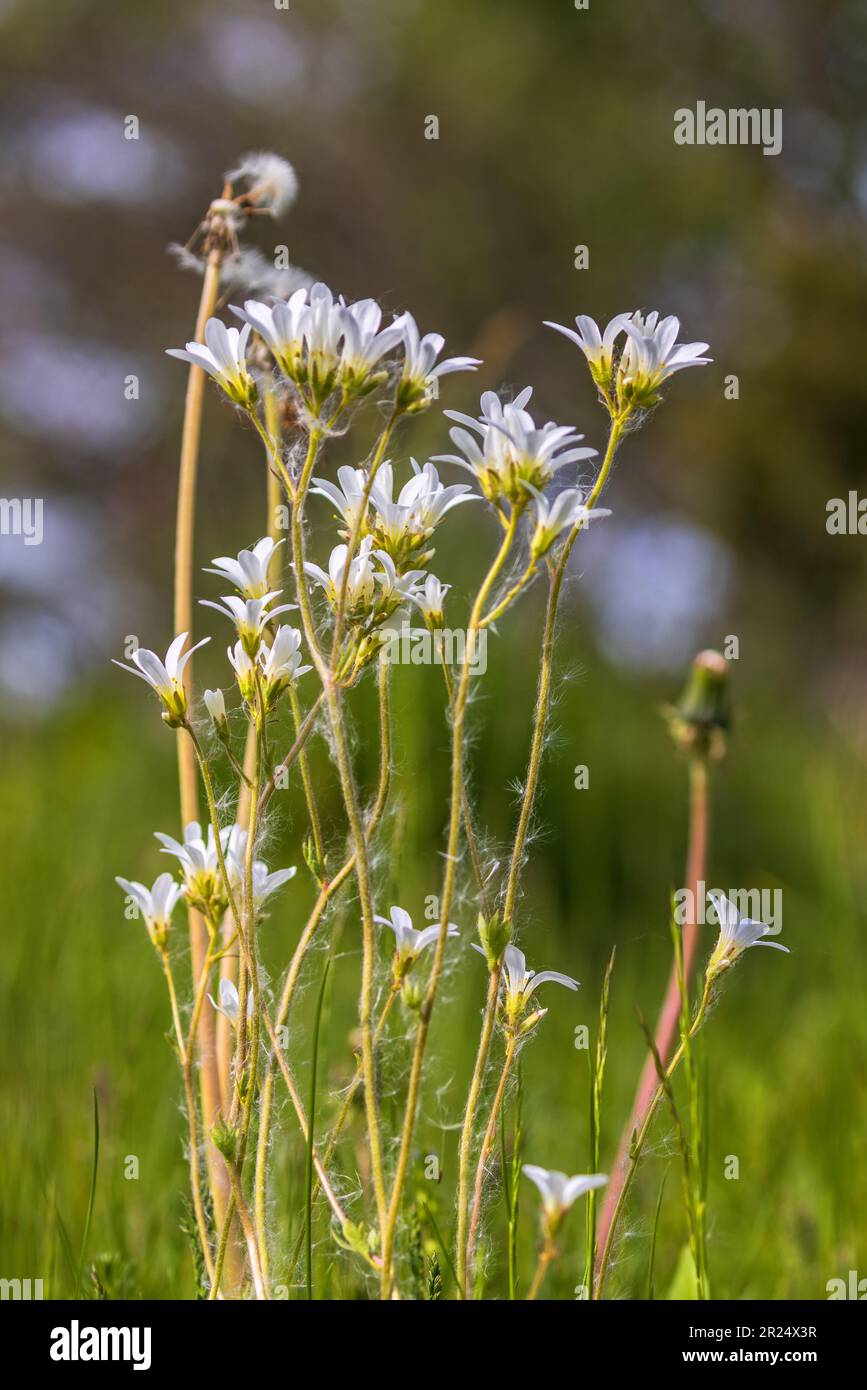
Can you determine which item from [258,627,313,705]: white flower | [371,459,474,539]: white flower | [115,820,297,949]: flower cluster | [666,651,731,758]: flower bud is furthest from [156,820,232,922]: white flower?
[666,651,731,758]: flower bud

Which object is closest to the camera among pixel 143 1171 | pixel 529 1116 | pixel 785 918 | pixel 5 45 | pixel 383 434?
pixel 383 434

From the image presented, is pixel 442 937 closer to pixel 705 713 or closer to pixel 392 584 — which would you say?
pixel 392 584

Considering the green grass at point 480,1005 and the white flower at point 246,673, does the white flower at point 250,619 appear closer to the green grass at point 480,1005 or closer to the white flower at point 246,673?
the white flower at point 246,673

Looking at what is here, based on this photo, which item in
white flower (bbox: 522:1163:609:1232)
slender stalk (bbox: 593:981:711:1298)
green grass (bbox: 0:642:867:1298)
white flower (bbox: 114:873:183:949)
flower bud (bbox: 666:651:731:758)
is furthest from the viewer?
flower bud (bbox: 666:651:731:758)

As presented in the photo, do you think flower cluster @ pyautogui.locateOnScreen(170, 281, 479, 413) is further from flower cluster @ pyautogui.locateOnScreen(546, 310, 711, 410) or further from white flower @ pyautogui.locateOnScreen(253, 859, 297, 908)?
white flower @ pyautogui.locateOnScreen(253, 859, 297, 908)

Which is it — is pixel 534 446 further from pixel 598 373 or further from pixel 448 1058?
pixel 448 1058

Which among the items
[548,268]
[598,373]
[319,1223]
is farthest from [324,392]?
[548,268]

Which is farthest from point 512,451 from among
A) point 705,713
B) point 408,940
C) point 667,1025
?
point 705,713
